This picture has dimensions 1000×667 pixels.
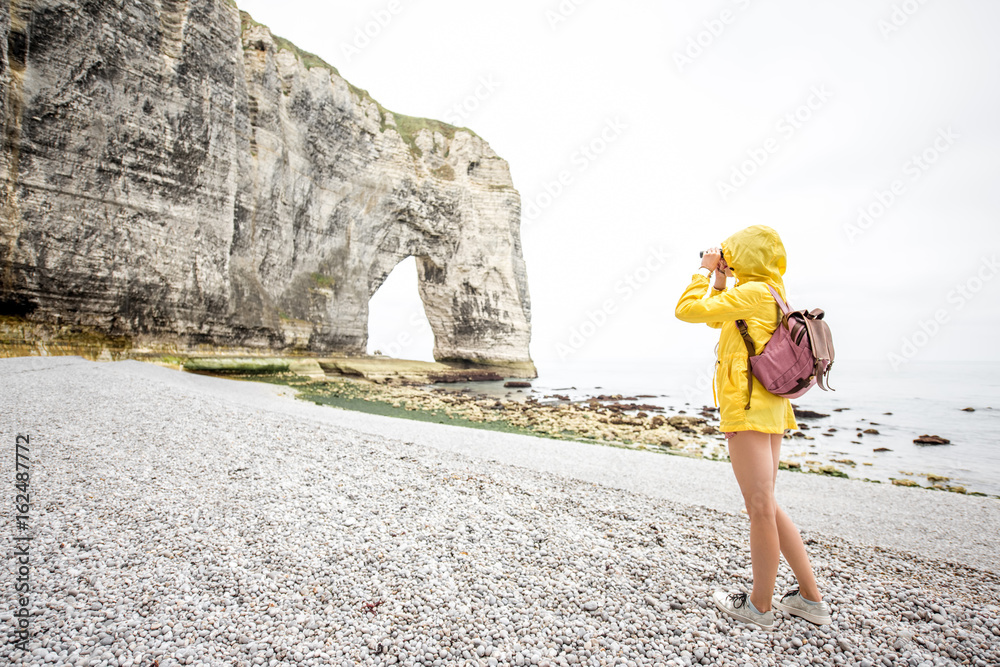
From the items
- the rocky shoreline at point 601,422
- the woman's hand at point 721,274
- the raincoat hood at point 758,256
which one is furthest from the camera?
the rocky shoreline at point 601,422

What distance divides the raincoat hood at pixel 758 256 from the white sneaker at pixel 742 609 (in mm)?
1784

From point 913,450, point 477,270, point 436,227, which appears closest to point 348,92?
point 436,227

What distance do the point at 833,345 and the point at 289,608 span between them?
3284 millimetres

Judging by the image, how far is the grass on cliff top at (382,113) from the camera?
28.8 meters

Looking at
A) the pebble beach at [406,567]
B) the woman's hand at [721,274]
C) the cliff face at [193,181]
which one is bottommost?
the pebble beach at [406,567]

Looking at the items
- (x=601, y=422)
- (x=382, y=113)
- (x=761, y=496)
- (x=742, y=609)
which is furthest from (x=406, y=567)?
(x=382, y=113)

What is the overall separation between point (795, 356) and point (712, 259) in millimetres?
789

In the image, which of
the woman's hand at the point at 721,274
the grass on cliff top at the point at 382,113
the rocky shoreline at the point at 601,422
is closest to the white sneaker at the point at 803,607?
the woman's hand at the point at 721,274

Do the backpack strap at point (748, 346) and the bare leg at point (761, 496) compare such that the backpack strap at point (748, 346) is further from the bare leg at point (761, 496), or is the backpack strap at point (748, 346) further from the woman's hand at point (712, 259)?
the woman's hand at point (712, 259)

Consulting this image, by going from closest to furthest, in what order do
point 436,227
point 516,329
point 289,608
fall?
point 289,608, point 436,227, point 516,329

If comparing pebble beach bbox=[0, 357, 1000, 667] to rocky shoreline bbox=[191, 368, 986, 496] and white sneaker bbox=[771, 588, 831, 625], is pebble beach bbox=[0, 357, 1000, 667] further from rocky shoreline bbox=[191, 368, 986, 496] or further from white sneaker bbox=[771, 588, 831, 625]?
rocky shoreline bbox=[191, 368, 986, 496]

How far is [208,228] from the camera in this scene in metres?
20.1

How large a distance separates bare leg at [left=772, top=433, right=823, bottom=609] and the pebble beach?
19cm

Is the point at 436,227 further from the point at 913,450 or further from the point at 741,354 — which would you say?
the point at 741,354
